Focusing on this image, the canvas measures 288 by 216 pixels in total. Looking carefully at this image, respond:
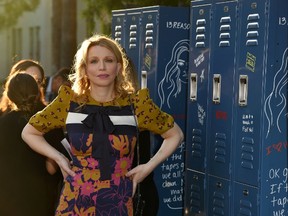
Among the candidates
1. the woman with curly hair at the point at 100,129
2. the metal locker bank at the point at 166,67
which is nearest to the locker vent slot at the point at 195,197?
the metal locker bank at the point at 166,67

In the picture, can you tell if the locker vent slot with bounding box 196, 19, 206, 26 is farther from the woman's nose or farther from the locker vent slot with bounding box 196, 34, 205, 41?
the woman's nose

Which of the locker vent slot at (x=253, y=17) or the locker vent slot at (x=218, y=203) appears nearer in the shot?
the locker vent slot at (x=253, y=17)

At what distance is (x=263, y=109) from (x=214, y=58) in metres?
0.82

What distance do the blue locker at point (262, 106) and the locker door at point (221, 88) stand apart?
0.11 m

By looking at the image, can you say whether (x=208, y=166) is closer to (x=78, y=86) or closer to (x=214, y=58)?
(x=214, y=58)

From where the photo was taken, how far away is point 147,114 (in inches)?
200

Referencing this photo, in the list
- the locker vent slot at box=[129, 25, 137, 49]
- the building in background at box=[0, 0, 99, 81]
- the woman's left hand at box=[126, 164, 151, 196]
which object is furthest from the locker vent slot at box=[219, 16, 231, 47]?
the building in background at box=[0, 0, 99, 81]

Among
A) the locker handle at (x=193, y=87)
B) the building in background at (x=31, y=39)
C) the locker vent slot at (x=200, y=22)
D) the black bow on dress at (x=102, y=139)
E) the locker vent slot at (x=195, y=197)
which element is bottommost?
the locker vent slot at (x=195, y=197)

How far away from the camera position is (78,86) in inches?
201

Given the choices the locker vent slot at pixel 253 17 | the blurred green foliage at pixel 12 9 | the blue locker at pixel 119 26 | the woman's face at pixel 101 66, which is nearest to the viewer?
the woman's face at pixel 101 66

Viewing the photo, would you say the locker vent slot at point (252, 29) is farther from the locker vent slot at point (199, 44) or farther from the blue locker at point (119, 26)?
the blue locker at point (119, 26)

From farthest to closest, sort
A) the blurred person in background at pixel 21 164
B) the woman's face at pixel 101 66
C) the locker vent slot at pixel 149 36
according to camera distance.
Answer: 1. the locker vent slot at pixel 149 36
2. the blurred person in background at pixel 21 164
3. the woman's face at pixel 101 66

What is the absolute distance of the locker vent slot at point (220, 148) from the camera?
6477 millimetres

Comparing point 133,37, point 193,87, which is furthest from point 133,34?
point 193,87
